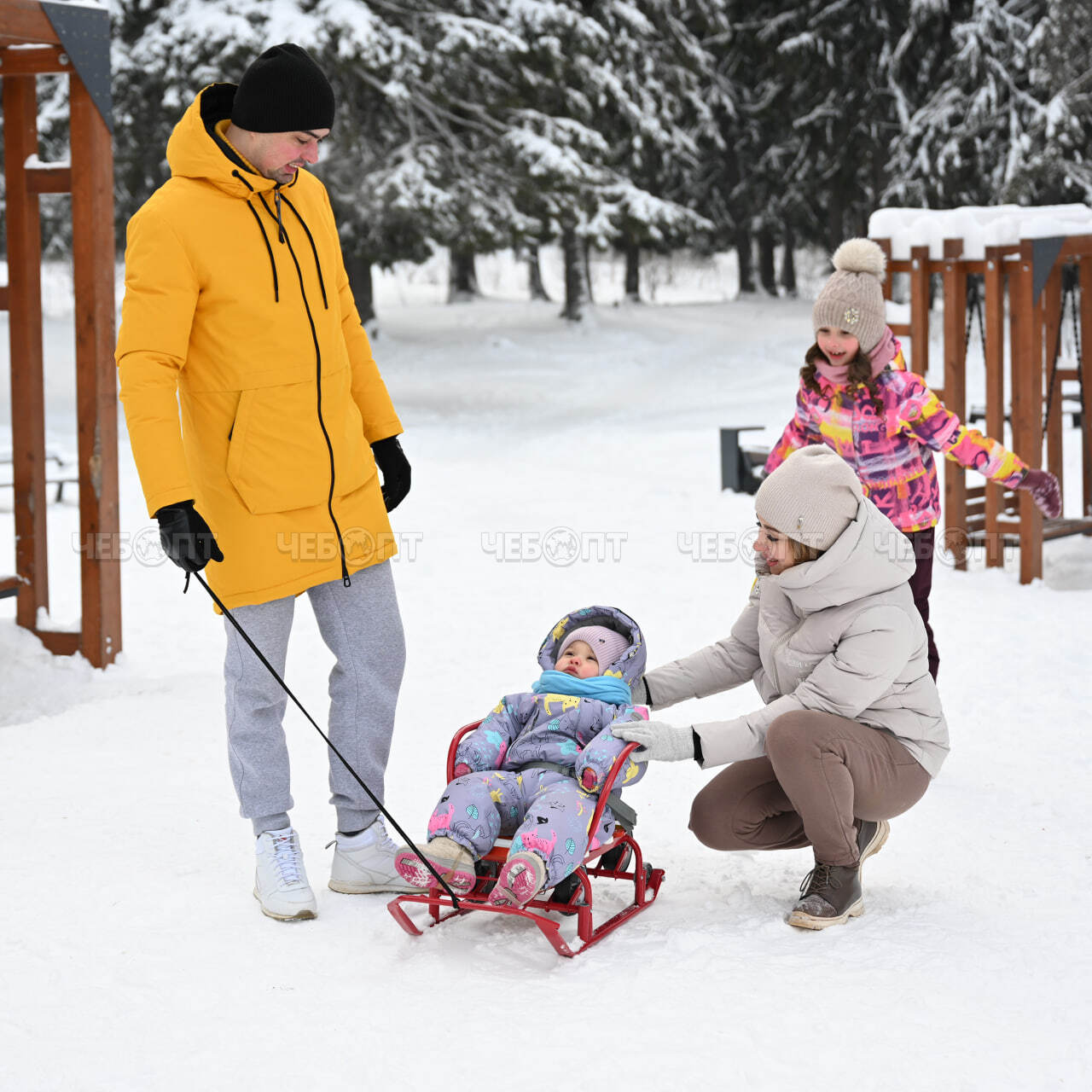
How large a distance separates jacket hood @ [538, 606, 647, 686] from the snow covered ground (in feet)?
1.95

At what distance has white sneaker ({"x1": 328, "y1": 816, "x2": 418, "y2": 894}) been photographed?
3.66m

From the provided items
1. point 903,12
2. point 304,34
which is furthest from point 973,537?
point 903,12

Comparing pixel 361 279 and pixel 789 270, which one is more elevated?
pixel 789 270

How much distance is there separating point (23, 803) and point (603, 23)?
1743cm

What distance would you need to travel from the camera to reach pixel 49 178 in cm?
602

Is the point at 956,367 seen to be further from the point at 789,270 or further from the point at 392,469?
the point at 789,270

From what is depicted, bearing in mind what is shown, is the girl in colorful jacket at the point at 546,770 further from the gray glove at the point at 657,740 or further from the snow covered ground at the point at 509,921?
the snow covered ground at the point at 509,921

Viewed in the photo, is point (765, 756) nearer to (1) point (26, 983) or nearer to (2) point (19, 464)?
(1) point (26, 983)

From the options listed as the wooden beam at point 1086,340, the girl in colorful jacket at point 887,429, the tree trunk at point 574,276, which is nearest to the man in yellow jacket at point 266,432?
the girl in colorful jacket at point 887,429

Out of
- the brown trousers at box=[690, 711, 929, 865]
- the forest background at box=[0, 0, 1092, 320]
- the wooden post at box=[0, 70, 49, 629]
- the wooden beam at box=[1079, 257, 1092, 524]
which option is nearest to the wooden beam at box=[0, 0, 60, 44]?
the wooden post at box=[0, 70, 49, 629]

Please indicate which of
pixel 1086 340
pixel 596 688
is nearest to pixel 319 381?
pixel 596 688

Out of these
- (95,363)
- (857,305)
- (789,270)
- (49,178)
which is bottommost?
(95,363)

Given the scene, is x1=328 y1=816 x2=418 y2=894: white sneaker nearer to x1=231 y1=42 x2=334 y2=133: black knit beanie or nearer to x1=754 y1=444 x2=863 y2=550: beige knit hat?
x1=754 y1=444 x2=863 y2=550: beige knit hat

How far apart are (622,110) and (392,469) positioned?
1714 cm
